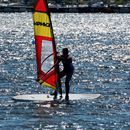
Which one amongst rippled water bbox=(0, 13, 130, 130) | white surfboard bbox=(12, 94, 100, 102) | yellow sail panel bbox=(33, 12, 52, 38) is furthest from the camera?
white surfboard bbox=(12, 94, 100, 102)

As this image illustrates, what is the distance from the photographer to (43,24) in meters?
34.6

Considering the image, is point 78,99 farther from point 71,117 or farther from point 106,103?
point 71,117

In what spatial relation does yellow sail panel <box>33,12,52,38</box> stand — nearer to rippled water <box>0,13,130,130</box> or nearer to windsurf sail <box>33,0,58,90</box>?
windsurf sail <box>33,0,58,90</box>

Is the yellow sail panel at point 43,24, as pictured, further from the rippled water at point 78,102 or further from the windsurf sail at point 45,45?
the rippled water at point 78,102

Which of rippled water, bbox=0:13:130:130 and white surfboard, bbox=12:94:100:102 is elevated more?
white surfboard, bbox=12:94:100:102

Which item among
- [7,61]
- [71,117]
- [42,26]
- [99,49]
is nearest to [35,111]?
[71,117]

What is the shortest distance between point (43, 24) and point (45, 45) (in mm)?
998

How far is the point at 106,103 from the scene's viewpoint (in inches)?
1389

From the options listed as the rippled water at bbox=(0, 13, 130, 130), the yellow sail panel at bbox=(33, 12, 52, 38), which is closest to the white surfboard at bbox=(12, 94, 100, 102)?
the rippled water at bbox=(0, 13, 130, 130)

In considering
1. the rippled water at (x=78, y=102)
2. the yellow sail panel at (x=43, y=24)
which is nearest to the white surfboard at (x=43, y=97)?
the rippled water at (x=78, y=102)

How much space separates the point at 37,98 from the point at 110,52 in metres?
40.3

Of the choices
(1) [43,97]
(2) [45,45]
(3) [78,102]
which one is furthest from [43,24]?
(3) [78,102]

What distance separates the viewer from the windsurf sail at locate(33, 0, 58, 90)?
34.5m

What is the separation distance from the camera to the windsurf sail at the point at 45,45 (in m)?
34.5
